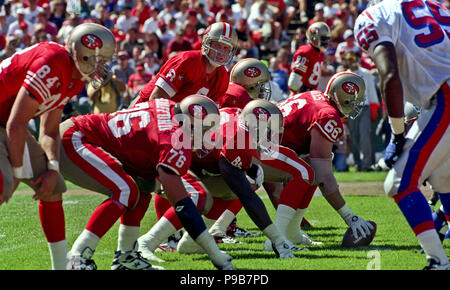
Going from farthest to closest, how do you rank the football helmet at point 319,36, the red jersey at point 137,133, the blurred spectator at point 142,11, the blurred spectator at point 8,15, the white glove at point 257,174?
the blurred spectator at point 142,11 < the blurred spectator at point 8,15 < the football helmet at point 319,36 < the white glove at point 257,174 < the red jersey at point 137,133

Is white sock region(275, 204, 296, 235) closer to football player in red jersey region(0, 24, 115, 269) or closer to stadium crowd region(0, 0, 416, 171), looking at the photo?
football player in red jersey region(0, 24, 115, 269)

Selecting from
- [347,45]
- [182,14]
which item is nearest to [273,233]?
[347,45]

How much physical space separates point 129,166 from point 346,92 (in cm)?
235

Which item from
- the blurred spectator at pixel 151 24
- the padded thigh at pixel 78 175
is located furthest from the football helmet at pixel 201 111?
the blurred spectator at pixel 151 24

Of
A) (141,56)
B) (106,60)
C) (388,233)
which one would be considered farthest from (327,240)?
(141,56)

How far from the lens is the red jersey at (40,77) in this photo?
4246mm

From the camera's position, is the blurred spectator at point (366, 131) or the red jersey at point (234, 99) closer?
the red jersey at point (234, 99)

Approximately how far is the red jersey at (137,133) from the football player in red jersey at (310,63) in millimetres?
4399

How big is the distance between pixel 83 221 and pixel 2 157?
143 inches

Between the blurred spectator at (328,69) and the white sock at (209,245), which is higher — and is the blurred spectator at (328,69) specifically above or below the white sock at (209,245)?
below

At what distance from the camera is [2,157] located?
4.28 metres

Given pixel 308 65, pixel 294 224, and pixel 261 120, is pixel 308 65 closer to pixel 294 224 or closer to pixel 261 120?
pixel 294 224

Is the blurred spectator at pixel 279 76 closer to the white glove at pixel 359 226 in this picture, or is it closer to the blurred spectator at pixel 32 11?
the blurred spectator at pixel 32 11
